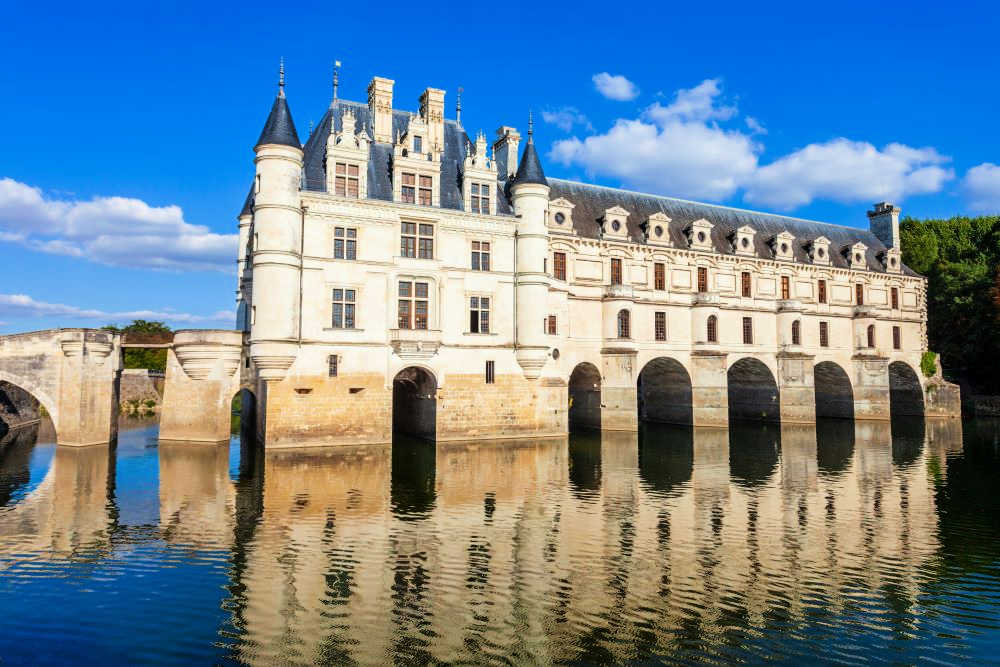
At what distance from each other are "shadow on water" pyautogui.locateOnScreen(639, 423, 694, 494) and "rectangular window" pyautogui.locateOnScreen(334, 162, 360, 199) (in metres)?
19.0

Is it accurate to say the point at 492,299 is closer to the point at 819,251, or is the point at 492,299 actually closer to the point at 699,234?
the point at 699,234

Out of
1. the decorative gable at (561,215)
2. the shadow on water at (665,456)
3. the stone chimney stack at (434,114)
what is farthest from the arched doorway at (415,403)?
the stone chimney stack at (434,114)

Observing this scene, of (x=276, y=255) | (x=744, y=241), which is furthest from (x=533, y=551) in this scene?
(x=744, y=241)

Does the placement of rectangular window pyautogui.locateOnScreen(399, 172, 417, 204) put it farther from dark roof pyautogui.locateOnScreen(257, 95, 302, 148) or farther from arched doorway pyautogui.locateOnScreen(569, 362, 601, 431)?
arched doorway pyautogui.locateOnScreen(569, 362, 601, 431)

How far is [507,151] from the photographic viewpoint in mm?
40531

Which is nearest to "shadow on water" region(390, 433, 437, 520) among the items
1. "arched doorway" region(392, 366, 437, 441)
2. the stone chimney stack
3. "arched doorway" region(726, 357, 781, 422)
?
"arched doorway" region(392, 366, 437, 441)

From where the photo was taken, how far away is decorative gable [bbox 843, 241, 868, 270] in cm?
4909

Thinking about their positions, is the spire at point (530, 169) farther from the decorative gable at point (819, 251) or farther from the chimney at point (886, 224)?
the chimney at point (886, 224)

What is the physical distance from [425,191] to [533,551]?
74.2 feet

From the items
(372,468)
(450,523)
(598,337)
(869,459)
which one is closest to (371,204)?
(372,468)

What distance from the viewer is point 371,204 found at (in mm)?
31281

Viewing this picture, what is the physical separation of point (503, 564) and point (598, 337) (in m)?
26.6

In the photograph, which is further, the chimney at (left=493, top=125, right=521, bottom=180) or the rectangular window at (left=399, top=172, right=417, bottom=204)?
Answer: the chimney at (left=493, top=125, right=521, bottom=180)

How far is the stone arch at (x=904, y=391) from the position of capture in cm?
5031
